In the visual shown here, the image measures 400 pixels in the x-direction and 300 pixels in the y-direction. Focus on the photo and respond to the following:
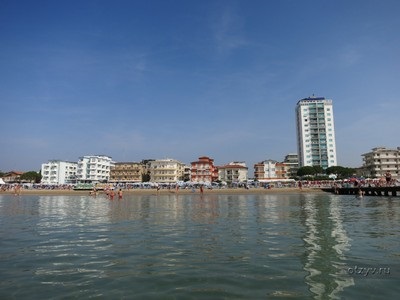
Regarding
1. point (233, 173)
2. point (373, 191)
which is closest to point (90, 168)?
point (233, 173)

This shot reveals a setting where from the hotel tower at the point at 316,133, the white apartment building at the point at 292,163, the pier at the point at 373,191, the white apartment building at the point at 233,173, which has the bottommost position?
the pier at the point at 373,191

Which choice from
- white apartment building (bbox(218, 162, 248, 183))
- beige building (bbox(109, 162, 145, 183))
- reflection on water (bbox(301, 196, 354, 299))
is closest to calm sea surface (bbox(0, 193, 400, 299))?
reflection on water (bbox(301, 196, 354, 299))

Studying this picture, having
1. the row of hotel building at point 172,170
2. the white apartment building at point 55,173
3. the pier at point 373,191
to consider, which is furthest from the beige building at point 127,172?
the pier at point 373,191

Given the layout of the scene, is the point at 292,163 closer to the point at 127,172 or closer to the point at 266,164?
the point at 266,164

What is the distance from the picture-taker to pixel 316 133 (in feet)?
484

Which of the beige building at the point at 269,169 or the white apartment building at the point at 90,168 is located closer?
the white apartment building at the point at 90,168

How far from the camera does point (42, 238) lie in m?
15.3

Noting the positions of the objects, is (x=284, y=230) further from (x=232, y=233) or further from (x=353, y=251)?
(x=353, y=251)

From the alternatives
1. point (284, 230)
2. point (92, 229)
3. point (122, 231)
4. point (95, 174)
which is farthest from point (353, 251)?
point (95, 174)

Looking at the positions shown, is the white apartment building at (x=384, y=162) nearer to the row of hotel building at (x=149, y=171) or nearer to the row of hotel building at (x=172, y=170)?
the row of hotel building at (x=172, y=170)

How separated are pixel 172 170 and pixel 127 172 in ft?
76.1

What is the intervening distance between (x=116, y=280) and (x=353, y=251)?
8.21 meters

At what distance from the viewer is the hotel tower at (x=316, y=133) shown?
145625 mm

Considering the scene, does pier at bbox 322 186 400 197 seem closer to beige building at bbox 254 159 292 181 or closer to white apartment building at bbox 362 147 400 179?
beige building at bbox 254 159 292 181
